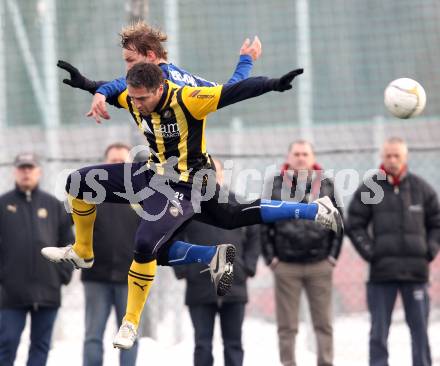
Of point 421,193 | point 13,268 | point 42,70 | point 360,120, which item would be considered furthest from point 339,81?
point 13,268

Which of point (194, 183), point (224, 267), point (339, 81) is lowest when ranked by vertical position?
point (224, 267)

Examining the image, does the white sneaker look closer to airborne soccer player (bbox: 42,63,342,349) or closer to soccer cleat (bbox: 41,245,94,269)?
airborne soccer player (bbox: 42,63,342,349)

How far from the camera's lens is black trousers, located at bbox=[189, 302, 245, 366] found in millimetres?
10242

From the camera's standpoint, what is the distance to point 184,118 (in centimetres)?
825

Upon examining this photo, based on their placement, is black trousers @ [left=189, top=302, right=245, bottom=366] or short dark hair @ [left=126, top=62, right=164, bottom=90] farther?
black trousers @ [left=189, top=302, right=245, bottom=366]

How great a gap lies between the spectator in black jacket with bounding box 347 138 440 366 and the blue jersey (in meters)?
2.68

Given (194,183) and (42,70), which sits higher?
(42,70)

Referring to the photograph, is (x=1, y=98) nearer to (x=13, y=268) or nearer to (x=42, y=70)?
(x=42, y=70)

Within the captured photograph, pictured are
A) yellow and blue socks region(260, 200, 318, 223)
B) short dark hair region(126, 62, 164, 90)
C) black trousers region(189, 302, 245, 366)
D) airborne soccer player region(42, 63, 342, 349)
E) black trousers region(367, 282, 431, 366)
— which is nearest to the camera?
short dark hair region(126, 62, 164, 90)

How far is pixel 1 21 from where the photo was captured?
1254 centimetres

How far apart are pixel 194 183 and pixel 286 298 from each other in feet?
8.93

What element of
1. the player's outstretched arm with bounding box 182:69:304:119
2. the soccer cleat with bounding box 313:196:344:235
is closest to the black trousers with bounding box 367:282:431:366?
the soccer cleat with bounding box 313:196:344:235

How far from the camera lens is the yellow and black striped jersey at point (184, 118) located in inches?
313

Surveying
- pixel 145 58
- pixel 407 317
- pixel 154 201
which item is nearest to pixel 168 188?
pixel 154 201
